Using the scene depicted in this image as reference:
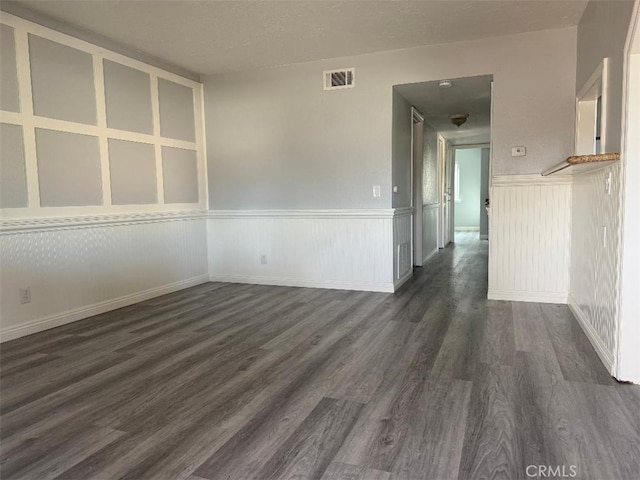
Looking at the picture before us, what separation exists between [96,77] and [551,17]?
13.3 ft

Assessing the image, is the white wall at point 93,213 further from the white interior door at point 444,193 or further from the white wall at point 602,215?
the white interior door at point 444,193

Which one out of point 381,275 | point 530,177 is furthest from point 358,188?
point 530,177

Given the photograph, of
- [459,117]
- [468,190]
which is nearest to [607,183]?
[459,117]

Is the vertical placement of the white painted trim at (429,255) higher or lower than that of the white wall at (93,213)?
lower

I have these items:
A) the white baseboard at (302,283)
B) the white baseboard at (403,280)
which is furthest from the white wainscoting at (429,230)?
the white baseboard at (302,283)

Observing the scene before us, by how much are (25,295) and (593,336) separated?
13.8ft

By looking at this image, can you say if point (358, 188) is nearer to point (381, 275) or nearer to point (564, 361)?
point (381, 275)

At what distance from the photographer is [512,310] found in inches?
149

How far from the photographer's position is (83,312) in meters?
3.76

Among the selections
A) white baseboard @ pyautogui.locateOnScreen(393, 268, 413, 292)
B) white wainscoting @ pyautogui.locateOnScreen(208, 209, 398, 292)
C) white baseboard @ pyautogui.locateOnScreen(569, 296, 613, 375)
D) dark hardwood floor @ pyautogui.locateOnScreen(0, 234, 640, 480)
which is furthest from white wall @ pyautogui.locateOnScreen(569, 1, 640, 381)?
white wainscoting @ pyautogui.locateOnScreen(208, 209, 398, 292)

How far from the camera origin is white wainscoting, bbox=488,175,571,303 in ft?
12.8

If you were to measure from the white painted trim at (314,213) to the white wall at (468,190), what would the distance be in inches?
321

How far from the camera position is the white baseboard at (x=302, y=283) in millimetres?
4645

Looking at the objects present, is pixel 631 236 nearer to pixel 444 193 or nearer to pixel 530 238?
pixel 530 238
